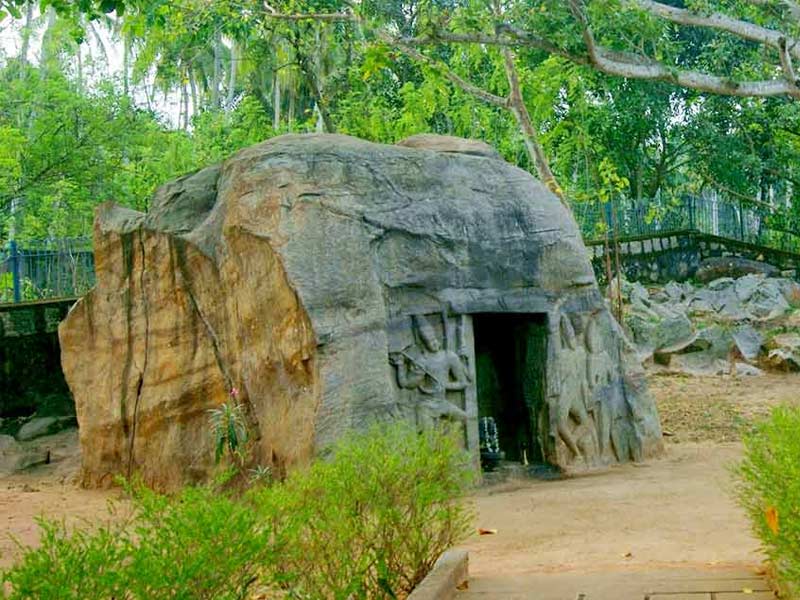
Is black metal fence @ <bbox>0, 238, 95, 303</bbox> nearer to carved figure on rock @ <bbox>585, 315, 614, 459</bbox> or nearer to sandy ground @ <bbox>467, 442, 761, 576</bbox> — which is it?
carved figure on rock @ <bbox>585, 315, 614, 459</bbox>

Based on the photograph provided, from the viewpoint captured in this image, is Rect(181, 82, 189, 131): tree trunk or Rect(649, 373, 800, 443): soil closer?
Rect(649, 373, 800, 443): soil

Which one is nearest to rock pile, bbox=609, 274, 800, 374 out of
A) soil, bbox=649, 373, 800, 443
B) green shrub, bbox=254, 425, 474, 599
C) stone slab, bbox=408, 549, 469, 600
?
soil, bbox=649, 373, 800, 443

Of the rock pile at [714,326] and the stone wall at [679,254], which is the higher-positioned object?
the stone wall at [679,254]

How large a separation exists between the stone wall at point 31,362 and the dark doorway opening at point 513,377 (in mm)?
6719

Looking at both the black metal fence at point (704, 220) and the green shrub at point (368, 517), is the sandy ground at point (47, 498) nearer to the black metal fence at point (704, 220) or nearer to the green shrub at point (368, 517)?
the green shrub at point (368, 517)

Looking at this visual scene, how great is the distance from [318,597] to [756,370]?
1437 centimetres

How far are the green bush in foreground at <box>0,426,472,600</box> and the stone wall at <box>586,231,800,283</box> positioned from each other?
19109mm

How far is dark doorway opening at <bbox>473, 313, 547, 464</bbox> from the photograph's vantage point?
12070 millimetres

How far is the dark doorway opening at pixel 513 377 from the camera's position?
12.1 meters

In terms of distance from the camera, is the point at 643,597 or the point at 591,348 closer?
the point at 643,597

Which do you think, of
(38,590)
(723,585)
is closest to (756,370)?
(723,585)

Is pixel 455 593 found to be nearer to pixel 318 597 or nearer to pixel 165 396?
pixel 318 597

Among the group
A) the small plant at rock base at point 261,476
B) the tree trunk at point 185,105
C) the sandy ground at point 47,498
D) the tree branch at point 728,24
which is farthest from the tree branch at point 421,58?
the tree trunk at point 185,105

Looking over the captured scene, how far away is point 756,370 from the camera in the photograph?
59.8 ft
